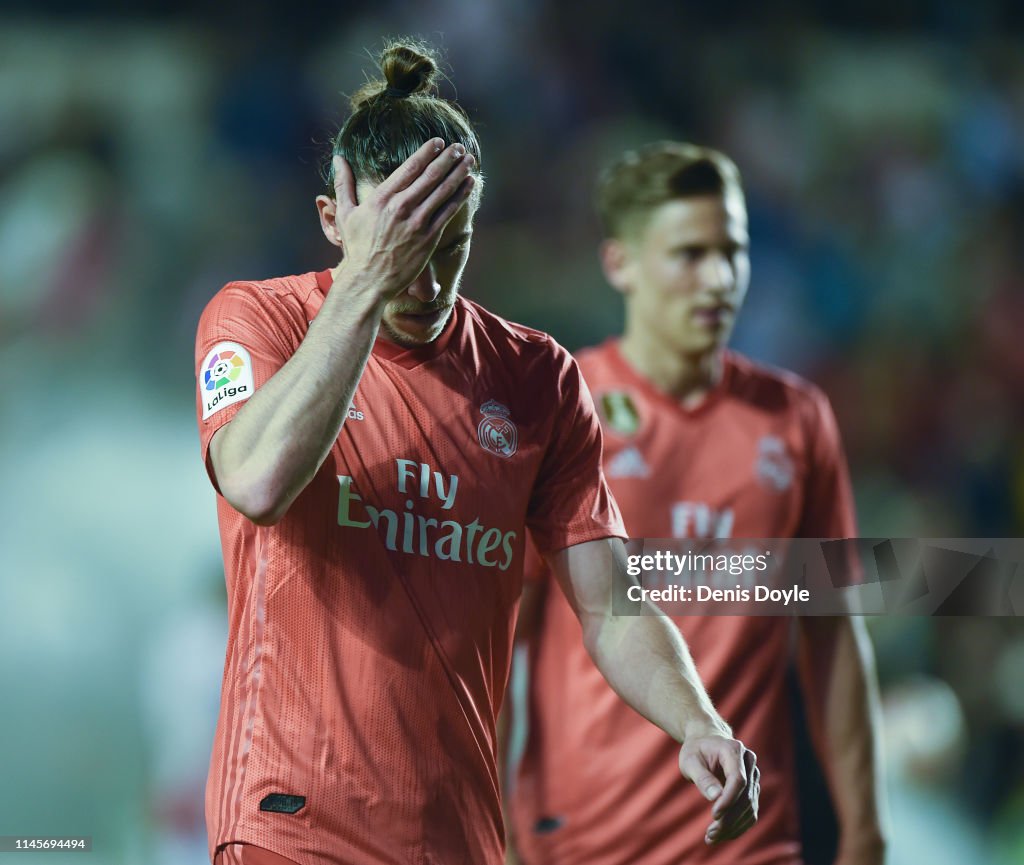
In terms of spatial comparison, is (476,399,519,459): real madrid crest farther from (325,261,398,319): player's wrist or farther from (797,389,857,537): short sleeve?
(797,389,857,537): short sleeve

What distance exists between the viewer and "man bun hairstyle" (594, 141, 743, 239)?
173 inches

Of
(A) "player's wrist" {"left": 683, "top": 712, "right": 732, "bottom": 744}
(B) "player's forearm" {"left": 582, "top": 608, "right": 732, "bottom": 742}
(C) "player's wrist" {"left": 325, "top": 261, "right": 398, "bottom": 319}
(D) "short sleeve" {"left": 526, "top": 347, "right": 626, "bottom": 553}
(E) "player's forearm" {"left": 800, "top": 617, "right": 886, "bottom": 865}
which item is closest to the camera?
(C) "player's wrist" {"left": 325, "top": 261, "right": 398, "bottom": 319}

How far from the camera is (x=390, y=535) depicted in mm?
Answer: 2320

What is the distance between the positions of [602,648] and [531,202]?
4566 millimetres

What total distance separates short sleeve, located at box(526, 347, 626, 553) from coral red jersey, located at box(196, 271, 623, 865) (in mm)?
70

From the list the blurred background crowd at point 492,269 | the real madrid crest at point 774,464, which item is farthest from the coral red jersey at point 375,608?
the blurred background crowd at point 492,269

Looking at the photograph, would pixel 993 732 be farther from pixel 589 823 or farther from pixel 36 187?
pixel 36 187

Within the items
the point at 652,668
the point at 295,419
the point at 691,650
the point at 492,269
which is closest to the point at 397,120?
the point at 295,419

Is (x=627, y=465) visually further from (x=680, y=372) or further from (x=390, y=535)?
(x=390, y=535)

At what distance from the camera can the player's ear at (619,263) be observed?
178 inches

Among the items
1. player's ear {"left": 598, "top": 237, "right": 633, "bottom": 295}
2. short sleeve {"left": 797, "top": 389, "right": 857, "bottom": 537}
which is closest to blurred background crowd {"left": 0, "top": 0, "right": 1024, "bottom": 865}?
short sleeve {"left": 797, "top": 389, "right": 857, "bottom": 537}

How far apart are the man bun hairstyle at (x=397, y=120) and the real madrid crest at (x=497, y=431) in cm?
42

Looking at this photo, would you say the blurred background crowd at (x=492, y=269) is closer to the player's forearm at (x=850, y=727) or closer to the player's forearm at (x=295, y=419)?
the player's forearm at (x=850, y=727)

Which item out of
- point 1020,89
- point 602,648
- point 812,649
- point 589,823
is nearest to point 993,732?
point 812,649
